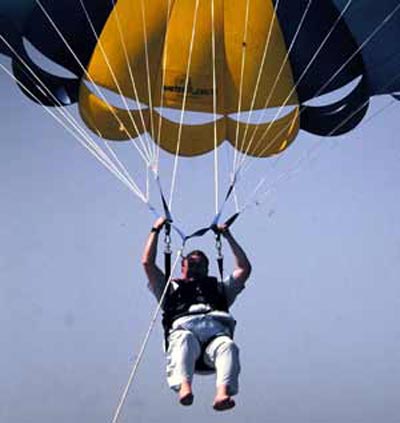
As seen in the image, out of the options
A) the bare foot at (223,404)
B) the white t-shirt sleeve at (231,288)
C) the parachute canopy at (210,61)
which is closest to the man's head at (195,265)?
the white t-shirt sleeve at (231,288)

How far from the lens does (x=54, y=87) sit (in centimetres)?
928

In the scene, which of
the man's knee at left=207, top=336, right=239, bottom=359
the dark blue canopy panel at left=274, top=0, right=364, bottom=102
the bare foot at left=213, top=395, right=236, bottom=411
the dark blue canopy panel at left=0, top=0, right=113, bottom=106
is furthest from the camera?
the dark blue canopy panel at left=274, top=0, right=364, bottom=102

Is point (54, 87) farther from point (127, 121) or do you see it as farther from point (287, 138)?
point (287, 138)

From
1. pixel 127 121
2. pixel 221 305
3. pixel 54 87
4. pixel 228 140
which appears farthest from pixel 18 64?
pixel 221 305

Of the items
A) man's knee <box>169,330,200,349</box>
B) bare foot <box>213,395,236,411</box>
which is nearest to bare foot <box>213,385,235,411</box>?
bare foot <box>213,395,236,411</box>

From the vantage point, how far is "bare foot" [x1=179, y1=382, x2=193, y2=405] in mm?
6508

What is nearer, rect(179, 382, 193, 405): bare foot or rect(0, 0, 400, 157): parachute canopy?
rect(179, 382, 193, 405): bare foot

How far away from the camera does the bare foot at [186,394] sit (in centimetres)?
651

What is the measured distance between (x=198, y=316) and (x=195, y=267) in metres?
0.36

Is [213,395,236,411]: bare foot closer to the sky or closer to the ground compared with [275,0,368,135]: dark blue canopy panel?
closer to the ground

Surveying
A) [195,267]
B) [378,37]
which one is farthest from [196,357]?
[378,37]

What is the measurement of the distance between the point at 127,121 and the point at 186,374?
3305mm

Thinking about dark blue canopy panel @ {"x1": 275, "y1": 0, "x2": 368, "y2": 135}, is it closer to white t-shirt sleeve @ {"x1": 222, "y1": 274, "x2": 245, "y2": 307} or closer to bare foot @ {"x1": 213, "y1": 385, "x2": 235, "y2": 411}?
white t-shirt sleeve @ {"x1": 222, "y1": 274, "x2": 245, "y2": 307}

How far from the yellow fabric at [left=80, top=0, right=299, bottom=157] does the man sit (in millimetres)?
2322
